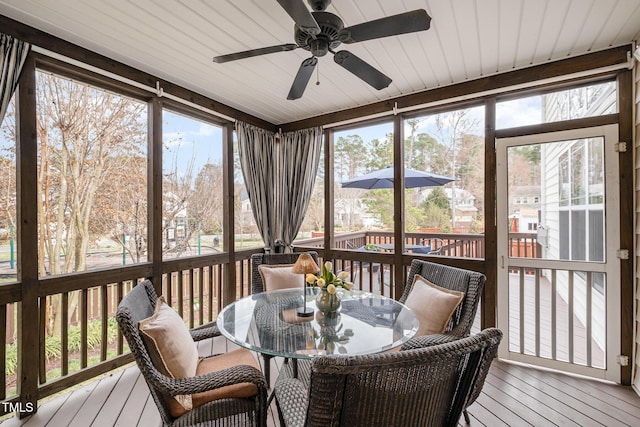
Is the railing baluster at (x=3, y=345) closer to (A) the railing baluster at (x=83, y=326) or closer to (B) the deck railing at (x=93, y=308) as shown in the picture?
(B) the deck railing at (x=93, y=308)

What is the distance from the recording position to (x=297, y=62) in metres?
2.66

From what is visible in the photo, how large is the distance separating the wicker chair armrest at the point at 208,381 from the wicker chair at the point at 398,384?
55 centimetres

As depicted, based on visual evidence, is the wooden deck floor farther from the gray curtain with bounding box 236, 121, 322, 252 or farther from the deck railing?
the gray curtain with bounding box 236, 121, 322, 252

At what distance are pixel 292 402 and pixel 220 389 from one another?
519 millimetres

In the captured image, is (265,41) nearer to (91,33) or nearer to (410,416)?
(91,33)

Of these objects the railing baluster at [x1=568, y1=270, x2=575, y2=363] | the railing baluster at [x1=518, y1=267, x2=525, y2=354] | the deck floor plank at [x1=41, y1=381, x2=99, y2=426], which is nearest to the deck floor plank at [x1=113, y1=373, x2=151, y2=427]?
the deck floor plank at [x1=41, y1=381, x2=99, y2=426]

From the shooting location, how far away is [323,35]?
5.74ft

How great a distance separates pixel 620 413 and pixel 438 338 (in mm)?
1425

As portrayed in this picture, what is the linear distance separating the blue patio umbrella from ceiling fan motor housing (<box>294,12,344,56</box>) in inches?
83.3

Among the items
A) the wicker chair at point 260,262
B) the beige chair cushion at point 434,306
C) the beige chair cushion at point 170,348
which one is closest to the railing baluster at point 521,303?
the beige chair cushion at point 434,306

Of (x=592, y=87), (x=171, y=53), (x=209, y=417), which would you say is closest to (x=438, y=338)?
Answer: (x=209, y=417)

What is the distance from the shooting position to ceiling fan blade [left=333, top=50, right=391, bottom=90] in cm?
192

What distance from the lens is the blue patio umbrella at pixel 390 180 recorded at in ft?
11.7

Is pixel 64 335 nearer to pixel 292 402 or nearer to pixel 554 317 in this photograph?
pixel 292 402
